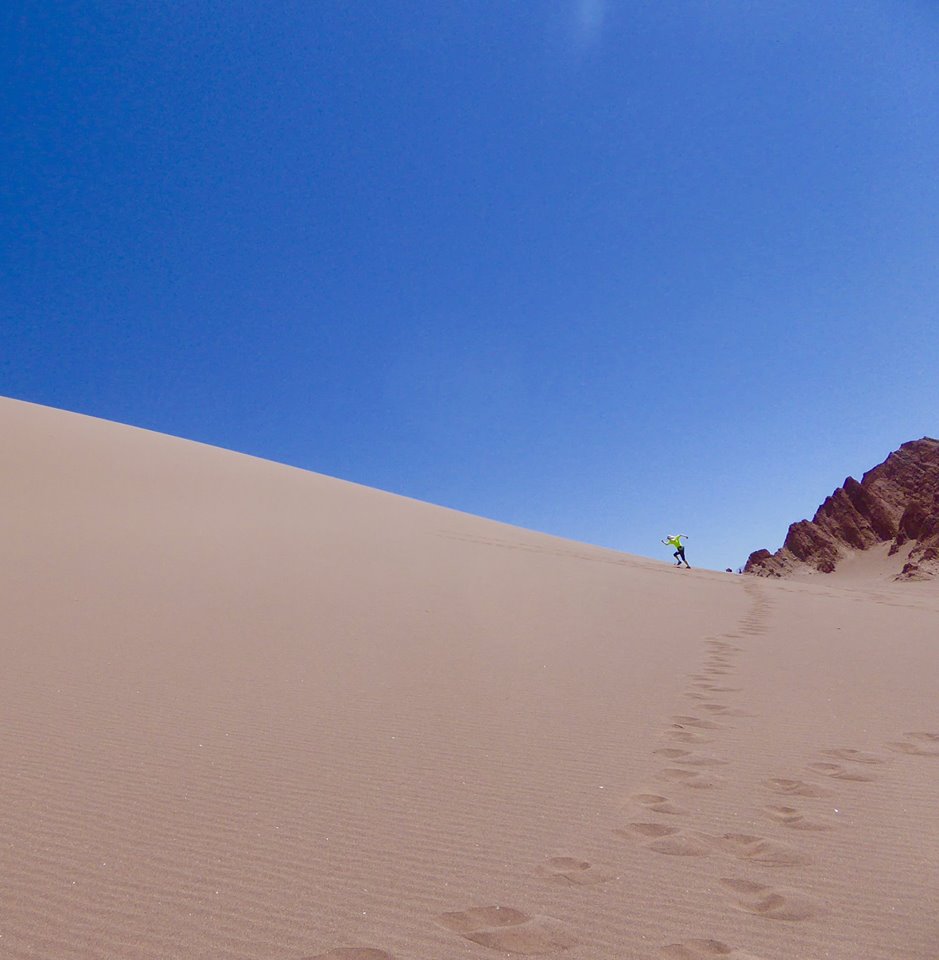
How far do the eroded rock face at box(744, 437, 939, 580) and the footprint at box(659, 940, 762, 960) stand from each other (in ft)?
105

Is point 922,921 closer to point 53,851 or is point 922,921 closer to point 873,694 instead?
point 53,851

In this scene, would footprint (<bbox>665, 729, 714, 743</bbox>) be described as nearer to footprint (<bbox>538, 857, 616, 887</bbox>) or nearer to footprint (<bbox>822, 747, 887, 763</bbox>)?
footprint (<bbox>822, 747, 887, 763</bbox>)

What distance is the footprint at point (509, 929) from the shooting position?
2.15 metres

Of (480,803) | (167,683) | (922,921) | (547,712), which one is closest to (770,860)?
(922,921)

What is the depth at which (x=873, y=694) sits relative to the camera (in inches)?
217

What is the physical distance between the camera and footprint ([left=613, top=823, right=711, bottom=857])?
278 centimetres

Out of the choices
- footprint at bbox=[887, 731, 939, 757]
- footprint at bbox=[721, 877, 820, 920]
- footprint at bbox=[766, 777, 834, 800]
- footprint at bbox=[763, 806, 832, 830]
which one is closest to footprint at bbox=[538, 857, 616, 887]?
footprint at bbox=[721, 877, 820, 920]

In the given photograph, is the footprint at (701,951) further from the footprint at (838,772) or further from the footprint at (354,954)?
the footprint at (838,772)

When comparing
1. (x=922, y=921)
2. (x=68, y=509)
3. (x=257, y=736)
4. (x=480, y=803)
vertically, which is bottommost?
(x=922, y=921)

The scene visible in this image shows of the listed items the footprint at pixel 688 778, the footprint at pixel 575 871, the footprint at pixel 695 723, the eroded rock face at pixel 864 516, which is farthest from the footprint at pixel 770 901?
the eroded rock face at pixel 864 516

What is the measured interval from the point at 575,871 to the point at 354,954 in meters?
0.85

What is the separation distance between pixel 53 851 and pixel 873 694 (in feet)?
17.2

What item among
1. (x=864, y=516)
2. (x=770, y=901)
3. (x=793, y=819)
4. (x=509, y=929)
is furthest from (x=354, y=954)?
(x=864, y=516)

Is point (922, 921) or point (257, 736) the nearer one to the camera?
point (922, 921)
